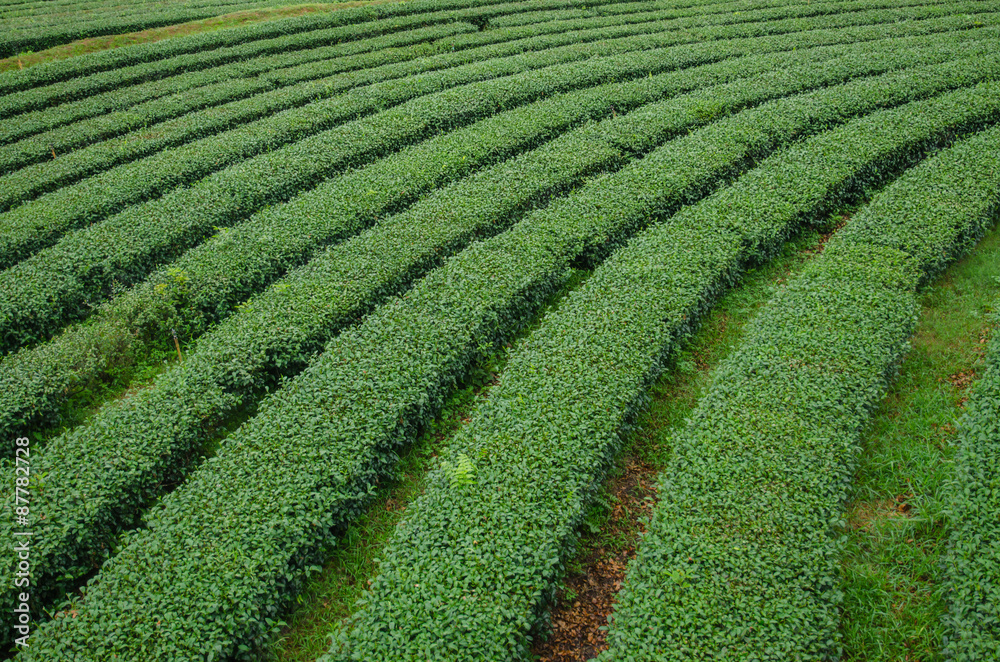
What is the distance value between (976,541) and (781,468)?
6.39ft

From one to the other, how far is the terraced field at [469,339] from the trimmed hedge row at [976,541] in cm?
4

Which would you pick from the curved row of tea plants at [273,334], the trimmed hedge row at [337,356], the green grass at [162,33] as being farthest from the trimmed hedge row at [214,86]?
the trimmed hedge row at [337,356]

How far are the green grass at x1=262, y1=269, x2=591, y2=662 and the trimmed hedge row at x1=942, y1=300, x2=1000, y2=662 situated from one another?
595 centimetres

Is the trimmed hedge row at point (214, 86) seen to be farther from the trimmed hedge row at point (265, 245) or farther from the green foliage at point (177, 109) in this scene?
the trimmed hedge row at point (265, 245)

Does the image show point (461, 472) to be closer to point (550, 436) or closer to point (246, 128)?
point (550, 436)

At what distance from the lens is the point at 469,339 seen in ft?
32.1

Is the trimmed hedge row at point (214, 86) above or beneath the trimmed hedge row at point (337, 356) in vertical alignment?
above

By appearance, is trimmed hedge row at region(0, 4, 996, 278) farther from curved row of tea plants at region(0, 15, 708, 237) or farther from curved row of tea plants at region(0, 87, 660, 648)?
curved row of tea plants at region(0, 87, 660, 648)

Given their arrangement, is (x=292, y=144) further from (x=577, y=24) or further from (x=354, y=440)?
(x=577, y=24)

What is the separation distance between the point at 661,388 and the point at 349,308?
533 cm

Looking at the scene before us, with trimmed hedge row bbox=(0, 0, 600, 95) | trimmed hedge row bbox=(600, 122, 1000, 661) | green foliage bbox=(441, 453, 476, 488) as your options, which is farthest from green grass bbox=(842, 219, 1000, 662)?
trimmed hedge row bbox=(0, 0, 600, 95)

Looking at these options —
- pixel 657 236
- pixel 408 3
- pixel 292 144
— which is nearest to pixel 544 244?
pixel 657 236

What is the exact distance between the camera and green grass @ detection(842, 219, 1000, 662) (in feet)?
21.7

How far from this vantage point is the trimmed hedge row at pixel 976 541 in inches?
232
